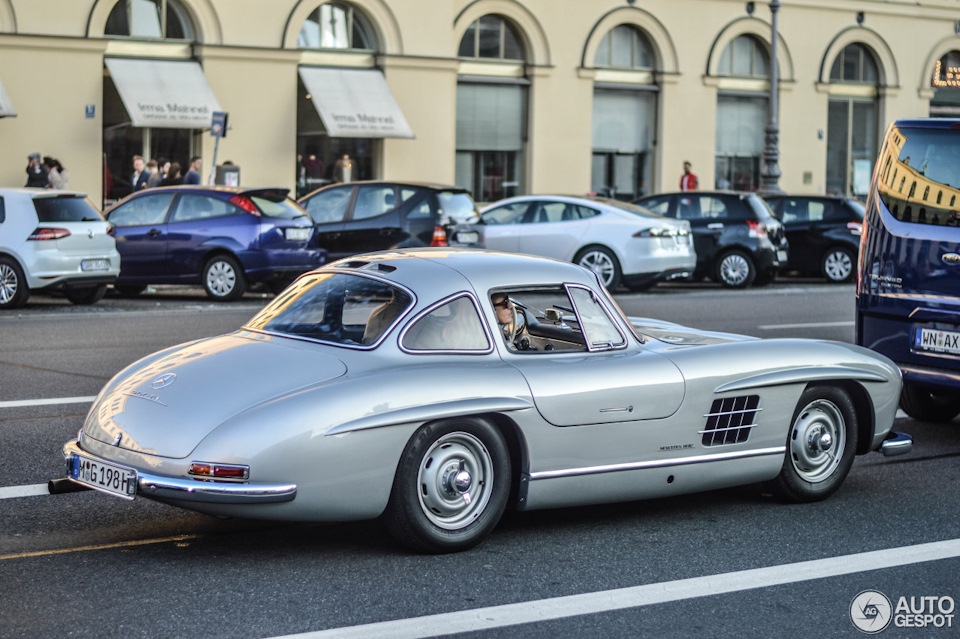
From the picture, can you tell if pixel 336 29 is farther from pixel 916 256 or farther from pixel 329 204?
pixel 916 256

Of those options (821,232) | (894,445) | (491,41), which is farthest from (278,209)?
(491,41)

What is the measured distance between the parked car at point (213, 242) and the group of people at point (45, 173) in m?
4.84

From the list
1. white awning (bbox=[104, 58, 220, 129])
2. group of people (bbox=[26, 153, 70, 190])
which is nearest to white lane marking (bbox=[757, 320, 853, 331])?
group of people (bbox=[26, 153, 70, 190])

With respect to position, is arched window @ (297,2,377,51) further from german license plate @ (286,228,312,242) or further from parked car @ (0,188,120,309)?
parked car @ (0,188,120,309)

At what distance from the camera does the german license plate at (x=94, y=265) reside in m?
16.6

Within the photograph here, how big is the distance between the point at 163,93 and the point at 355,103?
408cm

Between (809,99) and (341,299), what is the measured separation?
31.6 meters

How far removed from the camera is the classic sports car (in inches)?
211

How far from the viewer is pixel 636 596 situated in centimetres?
521

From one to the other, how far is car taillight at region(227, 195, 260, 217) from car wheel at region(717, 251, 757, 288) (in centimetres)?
799

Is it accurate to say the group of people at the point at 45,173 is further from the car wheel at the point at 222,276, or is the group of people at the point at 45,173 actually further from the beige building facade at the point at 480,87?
the car wheel at the point at 222,276

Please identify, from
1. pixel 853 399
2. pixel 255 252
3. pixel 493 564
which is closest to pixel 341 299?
pixel 493 564

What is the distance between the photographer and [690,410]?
6.34 meters

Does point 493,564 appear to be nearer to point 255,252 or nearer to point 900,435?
point 900,435
